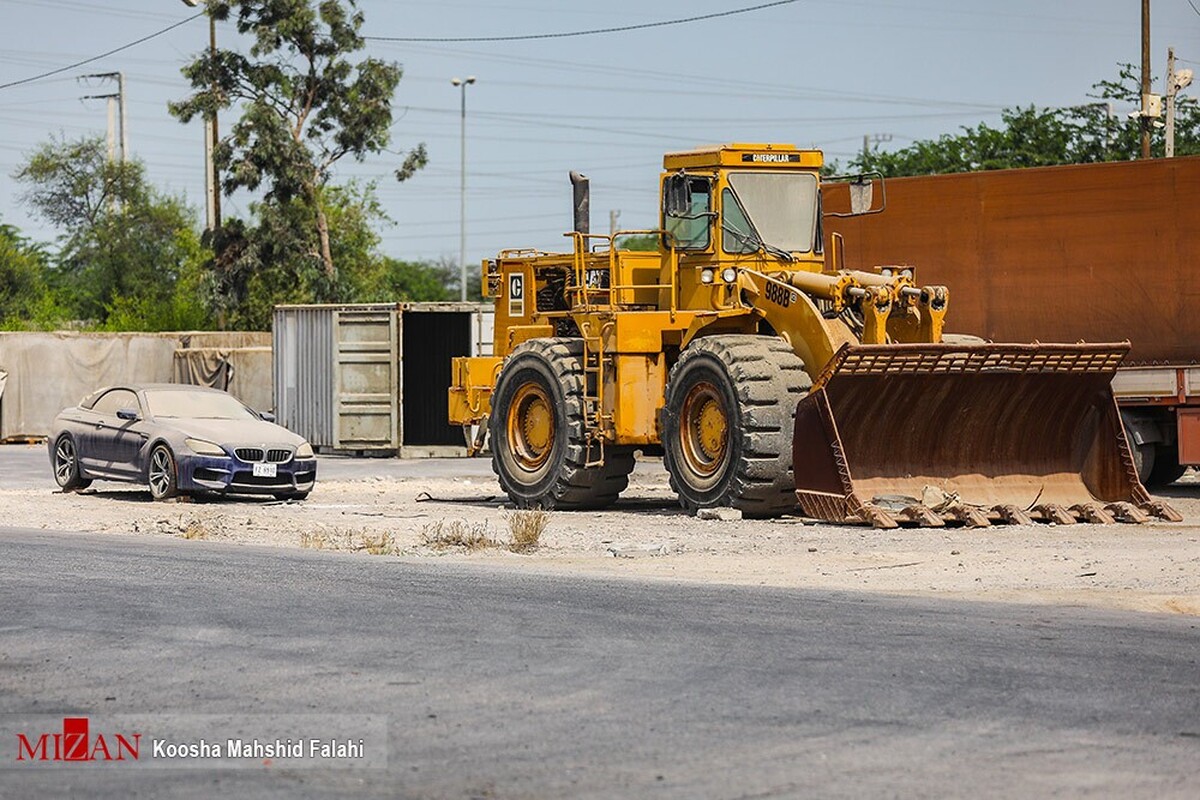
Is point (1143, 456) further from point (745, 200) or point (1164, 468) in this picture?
point (745, 200)

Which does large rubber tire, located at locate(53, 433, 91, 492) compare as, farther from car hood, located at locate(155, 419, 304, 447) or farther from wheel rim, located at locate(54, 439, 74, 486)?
car hood, located at locate(155, 419, 304, 447)

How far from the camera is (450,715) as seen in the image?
8.32 metres

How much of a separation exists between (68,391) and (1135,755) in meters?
38.4

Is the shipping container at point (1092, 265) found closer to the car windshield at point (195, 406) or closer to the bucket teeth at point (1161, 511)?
the bucket teeth at point (1161, 511)

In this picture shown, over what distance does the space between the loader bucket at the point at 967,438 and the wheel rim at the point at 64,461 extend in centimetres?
1054

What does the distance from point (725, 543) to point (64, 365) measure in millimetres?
29265

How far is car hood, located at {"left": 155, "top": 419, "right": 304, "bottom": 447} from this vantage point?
23078mm

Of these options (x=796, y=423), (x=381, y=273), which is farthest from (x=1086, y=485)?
(x=381, y=273)

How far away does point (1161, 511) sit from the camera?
18.7 meters

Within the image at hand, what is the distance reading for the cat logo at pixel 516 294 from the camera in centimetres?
2392

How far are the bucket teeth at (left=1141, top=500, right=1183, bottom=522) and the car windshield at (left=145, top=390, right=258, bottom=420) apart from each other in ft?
37.7

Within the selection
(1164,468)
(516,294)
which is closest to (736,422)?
(516,294)

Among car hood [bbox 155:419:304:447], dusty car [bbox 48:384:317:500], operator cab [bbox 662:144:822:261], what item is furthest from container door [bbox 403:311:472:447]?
operator cab [bbox 662:144:822:261]

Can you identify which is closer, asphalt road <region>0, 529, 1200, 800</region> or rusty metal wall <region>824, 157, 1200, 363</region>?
asphalt road <region>0, 529, 1200, 800</region>
